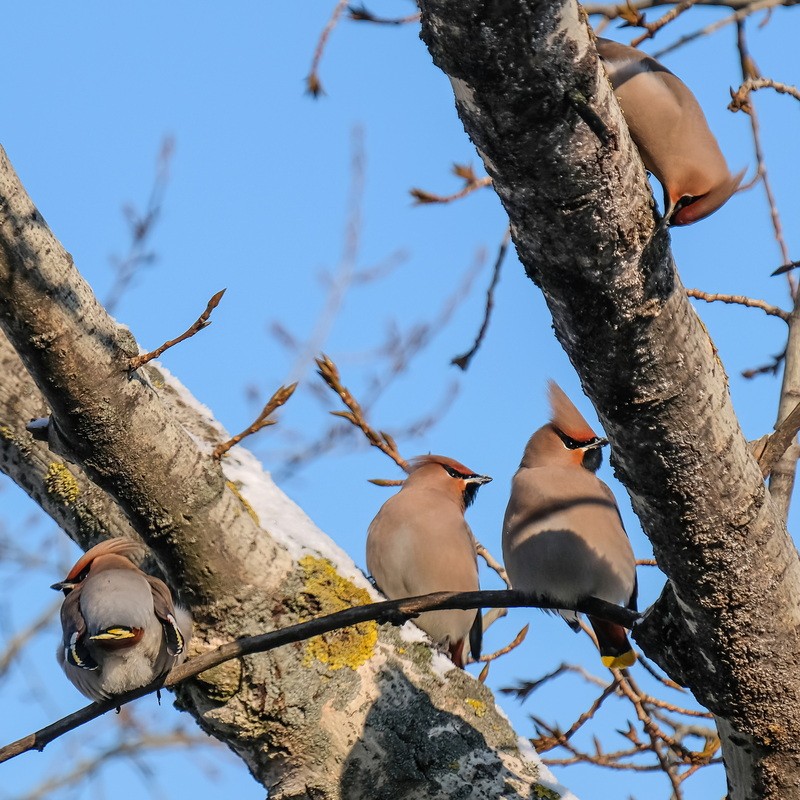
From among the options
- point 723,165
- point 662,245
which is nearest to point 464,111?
point 662,245

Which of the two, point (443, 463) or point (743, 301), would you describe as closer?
point (743, 301)

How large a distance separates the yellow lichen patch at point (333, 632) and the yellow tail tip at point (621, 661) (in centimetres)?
86

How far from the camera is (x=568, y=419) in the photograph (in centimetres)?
406

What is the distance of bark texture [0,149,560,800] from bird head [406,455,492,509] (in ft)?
6.62

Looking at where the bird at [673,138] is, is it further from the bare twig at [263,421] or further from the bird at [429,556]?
the bird at [429,556]

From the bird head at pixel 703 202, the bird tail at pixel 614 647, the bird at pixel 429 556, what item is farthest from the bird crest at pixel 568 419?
the bird head at pixel 703 202

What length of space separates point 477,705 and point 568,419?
127 centimetres

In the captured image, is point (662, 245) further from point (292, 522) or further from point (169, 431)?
point (292, 522)

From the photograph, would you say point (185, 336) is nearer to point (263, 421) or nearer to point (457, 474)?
point (263, 421)

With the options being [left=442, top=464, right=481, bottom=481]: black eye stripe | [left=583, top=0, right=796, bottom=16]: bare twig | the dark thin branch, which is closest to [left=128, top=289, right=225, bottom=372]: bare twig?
the dark thin branch

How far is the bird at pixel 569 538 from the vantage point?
3248 millimetres

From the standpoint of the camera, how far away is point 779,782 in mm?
2398

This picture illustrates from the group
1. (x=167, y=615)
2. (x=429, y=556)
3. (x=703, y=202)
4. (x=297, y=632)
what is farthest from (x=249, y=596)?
(x=429, y=556)

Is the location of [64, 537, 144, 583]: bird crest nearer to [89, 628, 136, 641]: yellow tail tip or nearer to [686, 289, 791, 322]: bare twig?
[89, 628, 136, 641]: yellow tail tip
